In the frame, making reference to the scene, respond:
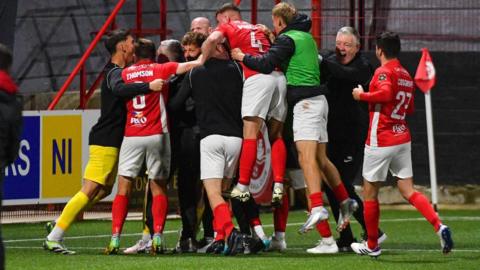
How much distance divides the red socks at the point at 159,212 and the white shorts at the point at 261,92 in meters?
1.18

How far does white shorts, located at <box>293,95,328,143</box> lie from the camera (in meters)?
12.9

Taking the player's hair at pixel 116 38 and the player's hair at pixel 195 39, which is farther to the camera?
the player's hair at pixel 116 38

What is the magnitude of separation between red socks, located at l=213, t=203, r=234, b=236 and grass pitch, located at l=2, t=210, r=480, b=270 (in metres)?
0.27

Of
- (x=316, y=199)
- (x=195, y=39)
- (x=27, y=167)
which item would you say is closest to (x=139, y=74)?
(x=195, y=39)

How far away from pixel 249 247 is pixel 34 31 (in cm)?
1068

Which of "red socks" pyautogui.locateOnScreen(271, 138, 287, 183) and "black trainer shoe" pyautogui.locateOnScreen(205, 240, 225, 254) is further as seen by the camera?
"red socks" pyautogui.locateOnScreen(271, 138, 287, 183)

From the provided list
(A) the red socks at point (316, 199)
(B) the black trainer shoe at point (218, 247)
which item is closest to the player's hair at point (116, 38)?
(B) the black trainer shoe at point (218, 247)

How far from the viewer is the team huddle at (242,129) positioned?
1240 cm

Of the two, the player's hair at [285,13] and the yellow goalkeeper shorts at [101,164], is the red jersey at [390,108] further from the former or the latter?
the yellow goalkeeper shorts at [101,164]

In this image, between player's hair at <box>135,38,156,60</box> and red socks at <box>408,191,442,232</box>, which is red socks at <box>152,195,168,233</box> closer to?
player's hair at <box>135,38,156,60</box>

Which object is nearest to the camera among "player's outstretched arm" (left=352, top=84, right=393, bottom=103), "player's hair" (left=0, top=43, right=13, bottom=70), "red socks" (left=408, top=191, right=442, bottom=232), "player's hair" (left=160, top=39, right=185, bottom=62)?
"player's hair" (left=0, top=43, right=13, bottom=70)

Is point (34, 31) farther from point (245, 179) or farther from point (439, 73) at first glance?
point (245, 179)

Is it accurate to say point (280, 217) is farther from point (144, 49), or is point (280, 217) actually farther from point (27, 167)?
point (27, 167)

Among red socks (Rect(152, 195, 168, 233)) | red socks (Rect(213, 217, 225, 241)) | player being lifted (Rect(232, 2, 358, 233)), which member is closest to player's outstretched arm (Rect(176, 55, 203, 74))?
player being lifted (Rect(232, 2, 358, 233))
